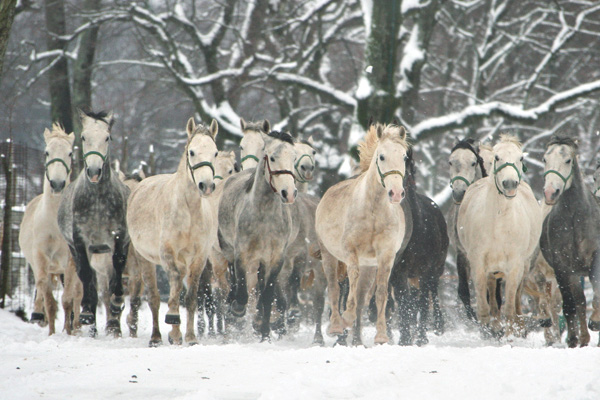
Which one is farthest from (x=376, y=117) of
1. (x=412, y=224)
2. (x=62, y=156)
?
(x=62, y=156)

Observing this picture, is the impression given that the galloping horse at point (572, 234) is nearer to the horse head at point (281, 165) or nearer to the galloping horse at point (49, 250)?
the horse head at point (281, 165)

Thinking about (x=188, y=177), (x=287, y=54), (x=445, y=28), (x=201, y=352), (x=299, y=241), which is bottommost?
(x=201, y=352)

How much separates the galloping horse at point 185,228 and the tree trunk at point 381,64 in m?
7.93

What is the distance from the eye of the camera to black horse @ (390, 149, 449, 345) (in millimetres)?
10258

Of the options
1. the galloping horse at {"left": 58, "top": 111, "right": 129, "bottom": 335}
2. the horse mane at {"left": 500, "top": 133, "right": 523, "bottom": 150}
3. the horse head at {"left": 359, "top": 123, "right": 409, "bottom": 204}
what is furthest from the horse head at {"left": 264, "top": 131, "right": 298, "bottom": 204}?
the horse mane at {"left": 500, "top": 133, "right": 523, "bottom": 150}

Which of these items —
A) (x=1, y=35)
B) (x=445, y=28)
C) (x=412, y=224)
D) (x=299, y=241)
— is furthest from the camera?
(x=445, y=28)

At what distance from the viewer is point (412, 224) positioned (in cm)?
1038

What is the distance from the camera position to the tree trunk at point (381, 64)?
17141mm

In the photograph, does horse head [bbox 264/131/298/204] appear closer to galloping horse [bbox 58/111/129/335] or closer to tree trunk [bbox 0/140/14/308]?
galloping horse [bbox 58/111/129/335]

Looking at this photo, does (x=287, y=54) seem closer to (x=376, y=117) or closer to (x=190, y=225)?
(x=376, y=117)

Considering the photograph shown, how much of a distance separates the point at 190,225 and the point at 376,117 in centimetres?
851

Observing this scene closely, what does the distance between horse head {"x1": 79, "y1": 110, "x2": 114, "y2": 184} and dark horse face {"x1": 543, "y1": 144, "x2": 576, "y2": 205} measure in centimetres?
581

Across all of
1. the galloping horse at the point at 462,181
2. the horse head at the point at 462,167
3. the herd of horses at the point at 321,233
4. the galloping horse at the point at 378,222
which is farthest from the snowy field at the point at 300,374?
the horse head at the point at 462,167

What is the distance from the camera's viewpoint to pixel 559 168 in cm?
977
